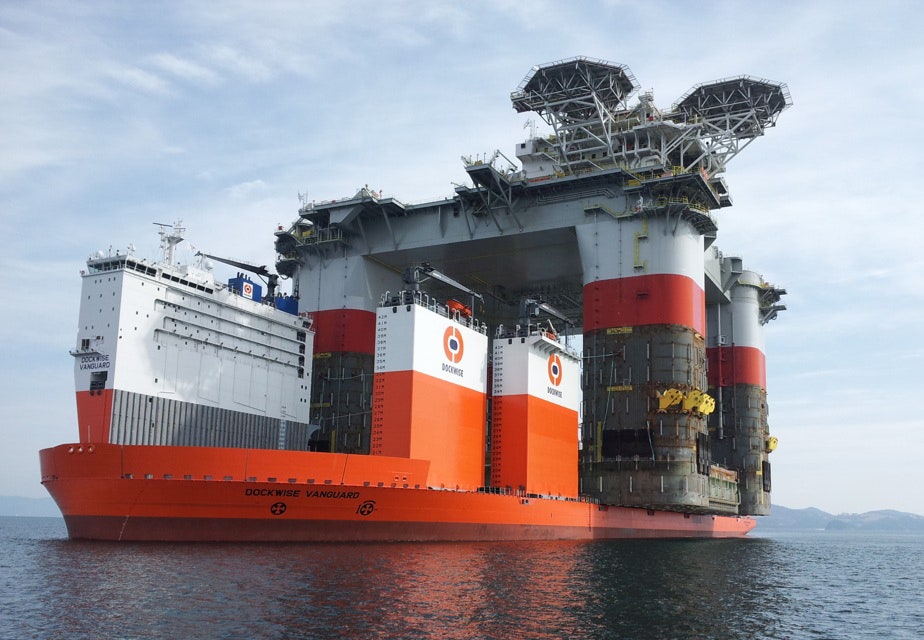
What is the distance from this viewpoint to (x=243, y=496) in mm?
28547

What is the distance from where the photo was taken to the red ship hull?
28016 mm

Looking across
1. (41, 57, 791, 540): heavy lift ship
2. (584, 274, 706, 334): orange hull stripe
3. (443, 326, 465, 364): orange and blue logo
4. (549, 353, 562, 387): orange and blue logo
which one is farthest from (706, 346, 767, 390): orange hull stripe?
(443, 326, 465, 364): orange and blue logo

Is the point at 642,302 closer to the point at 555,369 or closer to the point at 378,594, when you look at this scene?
the point at 555,369

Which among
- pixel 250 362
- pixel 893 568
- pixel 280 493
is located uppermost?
pixel 250 362

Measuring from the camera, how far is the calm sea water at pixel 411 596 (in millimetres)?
16250

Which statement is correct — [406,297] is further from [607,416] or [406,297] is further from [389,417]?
[607,416]

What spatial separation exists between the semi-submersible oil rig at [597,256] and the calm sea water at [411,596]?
40.0 feet

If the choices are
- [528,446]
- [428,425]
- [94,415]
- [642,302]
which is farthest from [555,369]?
[94,415]

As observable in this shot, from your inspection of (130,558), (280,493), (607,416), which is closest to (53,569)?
(130,558)

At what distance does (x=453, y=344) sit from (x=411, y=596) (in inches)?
712

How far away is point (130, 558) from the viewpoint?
24031 millimetres

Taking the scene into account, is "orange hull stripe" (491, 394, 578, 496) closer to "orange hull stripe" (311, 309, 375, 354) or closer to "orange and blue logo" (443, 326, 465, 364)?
"orange and blue logo" (443, 326, 465, 364)

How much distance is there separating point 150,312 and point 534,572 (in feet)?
60.0

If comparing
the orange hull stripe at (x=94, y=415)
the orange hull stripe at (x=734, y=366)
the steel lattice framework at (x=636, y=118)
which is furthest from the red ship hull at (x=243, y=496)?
the orange hull stripe at (x=734, y=366)
